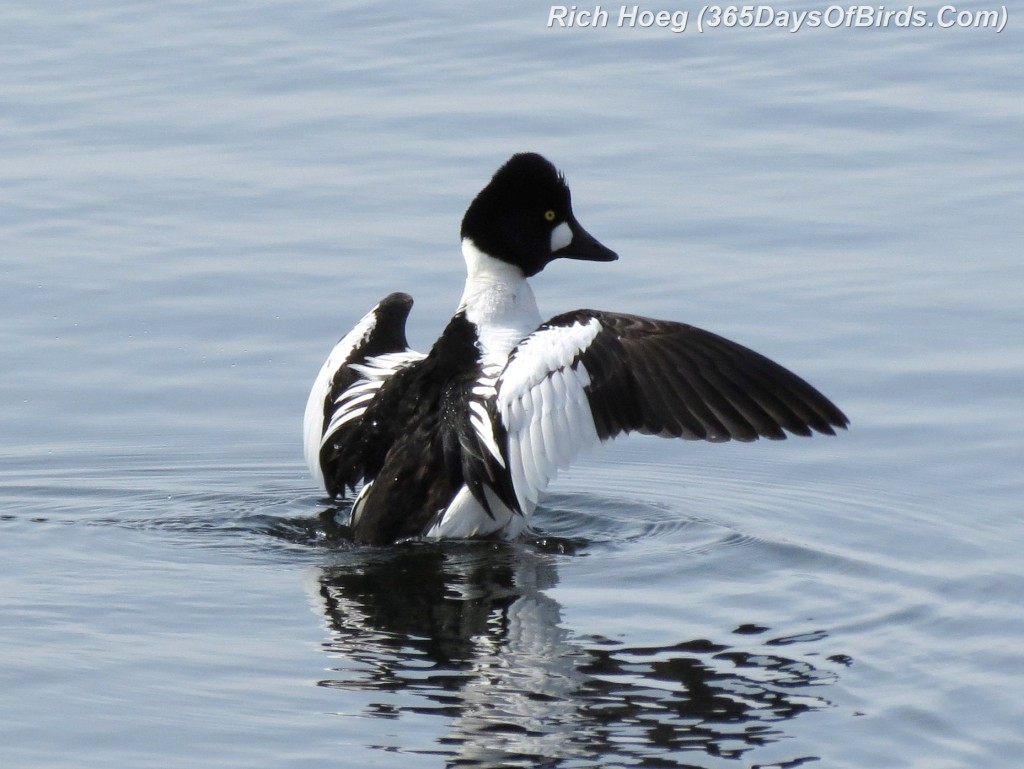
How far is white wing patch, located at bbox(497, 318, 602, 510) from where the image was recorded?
7.59m

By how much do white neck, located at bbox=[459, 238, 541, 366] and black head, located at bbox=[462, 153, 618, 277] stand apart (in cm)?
5

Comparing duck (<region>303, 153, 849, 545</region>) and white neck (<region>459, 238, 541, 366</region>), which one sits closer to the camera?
duck (<region>303, 153, 849, 545</region>)

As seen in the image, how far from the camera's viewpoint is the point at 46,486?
877cm

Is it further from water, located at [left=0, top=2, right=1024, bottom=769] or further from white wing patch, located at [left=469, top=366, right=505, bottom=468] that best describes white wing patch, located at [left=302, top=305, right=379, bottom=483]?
white wing patch, located at [left=469, top=366, right=505, bottom=468]

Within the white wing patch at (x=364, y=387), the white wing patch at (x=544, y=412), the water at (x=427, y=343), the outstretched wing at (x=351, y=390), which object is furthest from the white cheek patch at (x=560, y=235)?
the white wing patch at (x=544, y=412)

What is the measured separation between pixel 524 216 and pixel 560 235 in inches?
8.0

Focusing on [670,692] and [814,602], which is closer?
[670,692]

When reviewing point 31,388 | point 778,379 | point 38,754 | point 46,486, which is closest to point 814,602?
point 778,379

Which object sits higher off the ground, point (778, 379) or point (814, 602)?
point (778, 379)

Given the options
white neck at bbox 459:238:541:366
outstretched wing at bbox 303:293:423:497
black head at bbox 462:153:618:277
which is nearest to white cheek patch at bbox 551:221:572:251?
black head at bbox 462:153:618:277

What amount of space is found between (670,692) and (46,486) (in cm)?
354

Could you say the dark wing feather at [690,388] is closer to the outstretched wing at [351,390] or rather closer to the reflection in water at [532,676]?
the reflection in water at [532,676]

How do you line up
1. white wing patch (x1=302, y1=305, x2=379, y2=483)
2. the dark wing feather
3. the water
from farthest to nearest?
white wing patch (x1=302, y1=305, x2=379, y2=483)
the dark wing feather
the water

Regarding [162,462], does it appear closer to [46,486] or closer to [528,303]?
[46,486]
